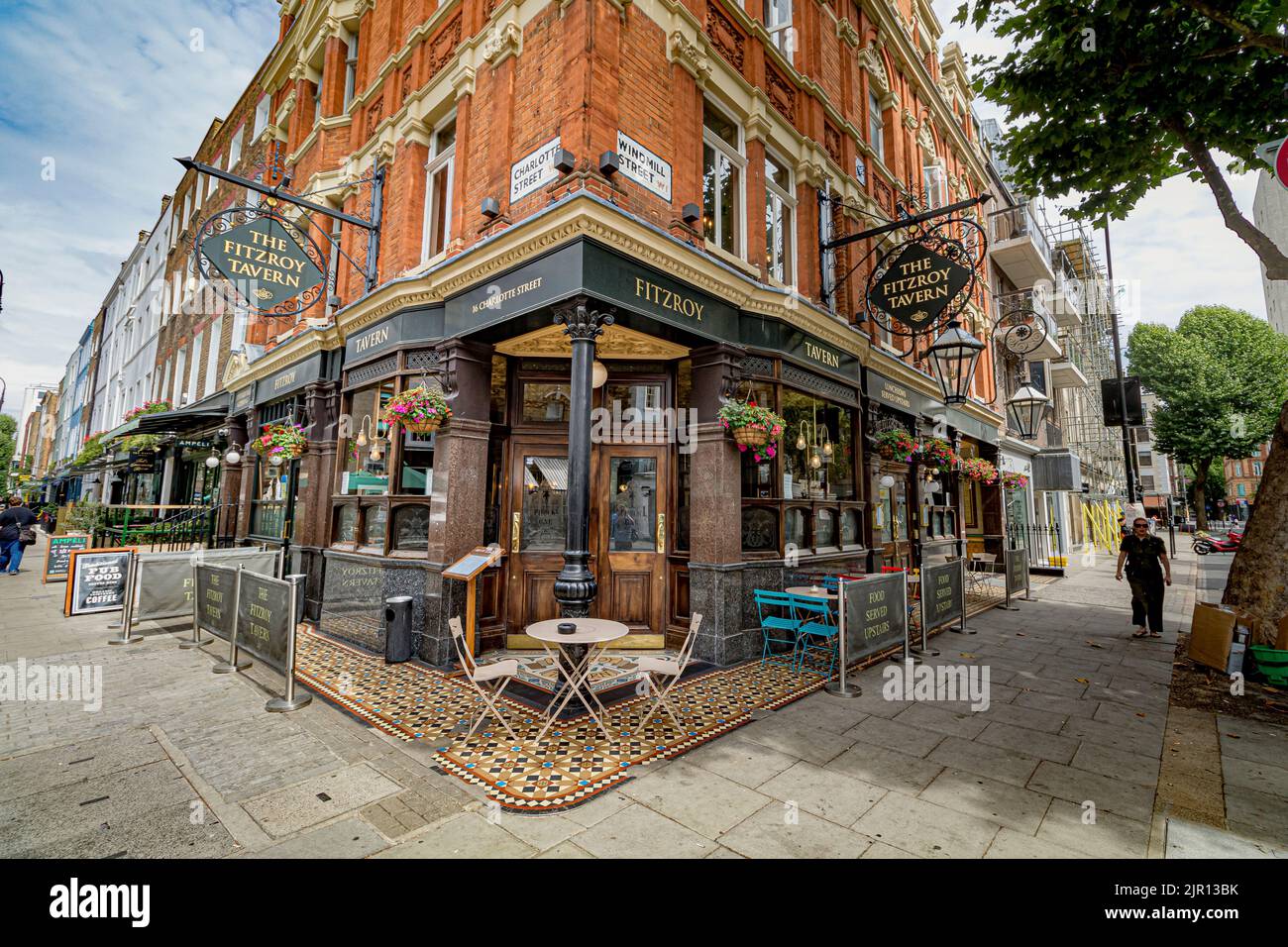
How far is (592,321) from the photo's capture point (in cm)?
570

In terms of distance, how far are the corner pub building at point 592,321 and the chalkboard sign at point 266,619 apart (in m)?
1.60

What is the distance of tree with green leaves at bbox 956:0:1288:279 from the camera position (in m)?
6.10

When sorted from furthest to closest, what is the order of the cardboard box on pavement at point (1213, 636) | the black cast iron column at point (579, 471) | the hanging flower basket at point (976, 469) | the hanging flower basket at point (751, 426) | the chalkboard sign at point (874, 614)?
the hanging flower basket at point (976, 469) → the hanging flower basket at point (751, 426) → the cardboard box on pavement at point (1213, 636) → the chalkboard sign at point (874, 614) → the black cast iron column at point (579, 471)

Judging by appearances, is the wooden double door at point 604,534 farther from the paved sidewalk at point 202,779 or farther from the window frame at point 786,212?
the window frame at point 786,212

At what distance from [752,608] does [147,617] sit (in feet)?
30.8

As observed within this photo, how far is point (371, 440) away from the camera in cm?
852

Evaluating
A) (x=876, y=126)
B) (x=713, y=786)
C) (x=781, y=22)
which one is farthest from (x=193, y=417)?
(x=876, y=126)

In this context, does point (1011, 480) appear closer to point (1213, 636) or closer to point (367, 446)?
point (1213, 636)

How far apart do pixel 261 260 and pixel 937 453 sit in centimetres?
1319

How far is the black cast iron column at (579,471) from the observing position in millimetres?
5445

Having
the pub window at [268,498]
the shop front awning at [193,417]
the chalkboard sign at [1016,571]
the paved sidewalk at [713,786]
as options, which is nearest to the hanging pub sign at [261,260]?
the pub window at [268,498]

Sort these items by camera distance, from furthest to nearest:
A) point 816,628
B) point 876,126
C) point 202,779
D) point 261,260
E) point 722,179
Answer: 1. point 876,126
2. point 722,179
3. point 261,260
4. point 816,628
5. point 202,779
